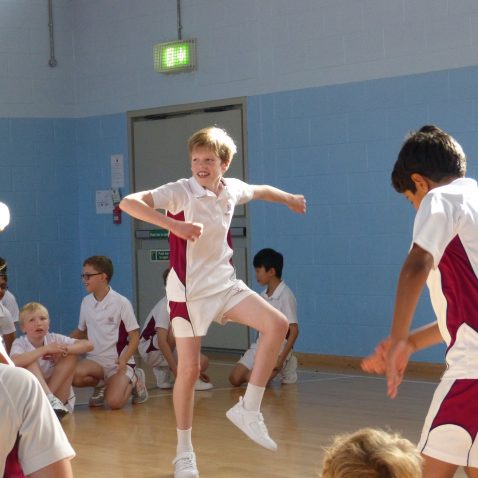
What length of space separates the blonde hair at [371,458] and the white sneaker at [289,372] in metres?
5.88

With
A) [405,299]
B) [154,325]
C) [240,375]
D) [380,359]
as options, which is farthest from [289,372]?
[405,299]

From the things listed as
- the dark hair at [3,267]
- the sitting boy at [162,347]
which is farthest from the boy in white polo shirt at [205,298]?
the sitting boy at [162,347]

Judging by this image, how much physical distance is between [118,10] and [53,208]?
2061 millimetres

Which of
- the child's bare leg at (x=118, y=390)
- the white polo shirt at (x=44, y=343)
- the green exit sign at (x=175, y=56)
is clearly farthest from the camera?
the green exit sign at (x=175, y=56)

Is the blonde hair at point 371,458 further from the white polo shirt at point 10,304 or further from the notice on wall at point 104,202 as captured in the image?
the notice on wall at point 104,202

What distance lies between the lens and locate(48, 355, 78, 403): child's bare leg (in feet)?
21.3

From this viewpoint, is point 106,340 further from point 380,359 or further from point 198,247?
point 380,359

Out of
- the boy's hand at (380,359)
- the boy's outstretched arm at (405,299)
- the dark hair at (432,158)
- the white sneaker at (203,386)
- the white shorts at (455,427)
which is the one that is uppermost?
the dark hair at (432,158)

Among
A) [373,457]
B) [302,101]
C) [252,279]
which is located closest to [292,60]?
[302,101]

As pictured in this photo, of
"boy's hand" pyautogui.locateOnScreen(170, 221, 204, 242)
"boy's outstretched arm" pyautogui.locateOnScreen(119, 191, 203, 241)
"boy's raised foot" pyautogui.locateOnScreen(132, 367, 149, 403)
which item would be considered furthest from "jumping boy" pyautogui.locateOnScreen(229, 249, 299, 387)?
"boy's hand" pyautogui.locateOnScreen(170, 221, 204, 242)

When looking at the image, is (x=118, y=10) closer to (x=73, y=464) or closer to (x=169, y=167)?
(x=169, y=167)

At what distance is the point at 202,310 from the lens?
470 centimetres

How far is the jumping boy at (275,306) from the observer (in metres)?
7.56

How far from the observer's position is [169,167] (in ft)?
31.8
